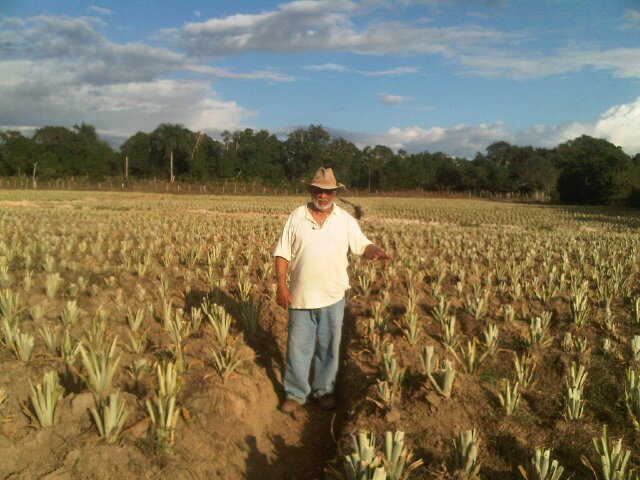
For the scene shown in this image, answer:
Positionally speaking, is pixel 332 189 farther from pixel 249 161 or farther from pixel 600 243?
Answer: pixel 249 161

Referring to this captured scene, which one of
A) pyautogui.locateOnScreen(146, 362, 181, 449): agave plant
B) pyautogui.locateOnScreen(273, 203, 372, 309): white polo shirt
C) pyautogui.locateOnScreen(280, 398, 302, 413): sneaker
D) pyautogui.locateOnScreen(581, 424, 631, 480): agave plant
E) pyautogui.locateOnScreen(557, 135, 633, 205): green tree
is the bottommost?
pyautogui.locateOnScreen(280, 398, 302, 413): sneaker

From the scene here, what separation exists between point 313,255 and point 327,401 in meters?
1.27

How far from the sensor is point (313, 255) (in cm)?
414

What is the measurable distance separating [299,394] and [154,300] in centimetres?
299

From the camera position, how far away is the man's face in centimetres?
406

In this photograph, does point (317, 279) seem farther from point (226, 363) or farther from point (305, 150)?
point (305, 150)

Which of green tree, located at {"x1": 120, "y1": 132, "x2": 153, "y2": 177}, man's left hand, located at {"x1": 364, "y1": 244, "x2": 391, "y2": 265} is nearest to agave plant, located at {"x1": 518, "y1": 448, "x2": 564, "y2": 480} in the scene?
man's left hand, located at {"x1": 364, "y1": 244, "x2": 391, "y2": 265}

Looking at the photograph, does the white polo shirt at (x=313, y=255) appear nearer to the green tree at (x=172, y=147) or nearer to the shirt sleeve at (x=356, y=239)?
the shirt sleeve at (x=356, y=239)

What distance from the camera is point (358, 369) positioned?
4.77 meters

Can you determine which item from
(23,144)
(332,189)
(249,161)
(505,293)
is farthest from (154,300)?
(23,144)

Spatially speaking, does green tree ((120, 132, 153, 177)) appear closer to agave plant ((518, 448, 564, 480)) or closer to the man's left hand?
the man's left hand

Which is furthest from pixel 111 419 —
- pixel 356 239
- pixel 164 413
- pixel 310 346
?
pixel 356 239

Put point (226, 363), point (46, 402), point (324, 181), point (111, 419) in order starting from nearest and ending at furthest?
1. point (111, 419)
2. point (46, 402)
3. point (324, 181)
4. point (226, 363)

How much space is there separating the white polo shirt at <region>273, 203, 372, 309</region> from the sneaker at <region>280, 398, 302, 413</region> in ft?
2.68
